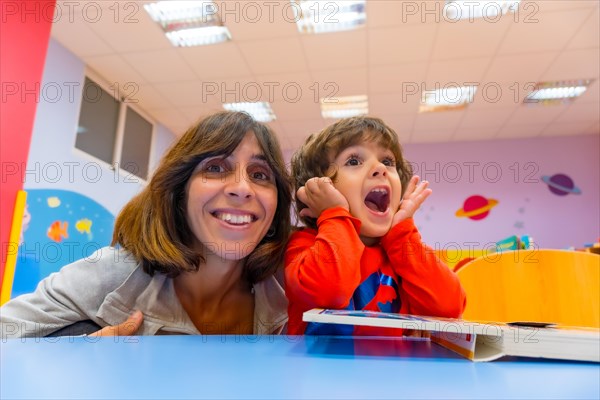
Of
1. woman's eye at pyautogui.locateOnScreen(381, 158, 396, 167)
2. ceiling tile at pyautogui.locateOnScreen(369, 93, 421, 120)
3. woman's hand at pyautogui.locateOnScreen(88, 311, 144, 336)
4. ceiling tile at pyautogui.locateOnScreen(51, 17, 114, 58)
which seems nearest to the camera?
woman's hand at pyautogui.locateOnScreen(88, 311, 144, 336)

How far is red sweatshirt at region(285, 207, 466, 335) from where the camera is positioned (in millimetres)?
805

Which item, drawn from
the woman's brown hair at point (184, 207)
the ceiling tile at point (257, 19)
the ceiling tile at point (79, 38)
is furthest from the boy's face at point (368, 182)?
the ceiling tile at point (79, 38)

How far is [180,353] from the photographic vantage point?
494mm

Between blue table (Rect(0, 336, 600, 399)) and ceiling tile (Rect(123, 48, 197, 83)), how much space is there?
3362 mm

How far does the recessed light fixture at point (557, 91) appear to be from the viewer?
155 inches

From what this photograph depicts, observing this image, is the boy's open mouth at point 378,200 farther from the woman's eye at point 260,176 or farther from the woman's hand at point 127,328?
the woman's hand at point 127,328

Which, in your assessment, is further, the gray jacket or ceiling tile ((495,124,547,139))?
ceiling tile ((495,124,547,139))

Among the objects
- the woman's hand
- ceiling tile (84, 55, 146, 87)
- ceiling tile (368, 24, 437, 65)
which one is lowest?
the woman's hand

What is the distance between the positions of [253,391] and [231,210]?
57 cm

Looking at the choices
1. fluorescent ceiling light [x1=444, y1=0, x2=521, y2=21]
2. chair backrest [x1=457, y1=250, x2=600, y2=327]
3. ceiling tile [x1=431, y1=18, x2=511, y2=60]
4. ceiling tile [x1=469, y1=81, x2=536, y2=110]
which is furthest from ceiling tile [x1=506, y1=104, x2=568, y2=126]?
chair backrest [x1=457, y1=250, x2=600, y2=327]

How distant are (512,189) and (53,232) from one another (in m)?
5.03

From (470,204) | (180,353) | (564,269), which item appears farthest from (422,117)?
(180,353)

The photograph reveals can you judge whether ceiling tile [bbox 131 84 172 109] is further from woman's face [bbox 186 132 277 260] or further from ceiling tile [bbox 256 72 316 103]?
woman's face [bbox 186 132 277 260]

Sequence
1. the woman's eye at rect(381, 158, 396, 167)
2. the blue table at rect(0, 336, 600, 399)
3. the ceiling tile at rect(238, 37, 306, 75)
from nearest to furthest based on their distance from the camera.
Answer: the blue table at rect(0, 336, 600, 399), the woman's eye at rect(381, 158, 396, 167), the ceiling tile at rect(238, 37, 306, 75)
